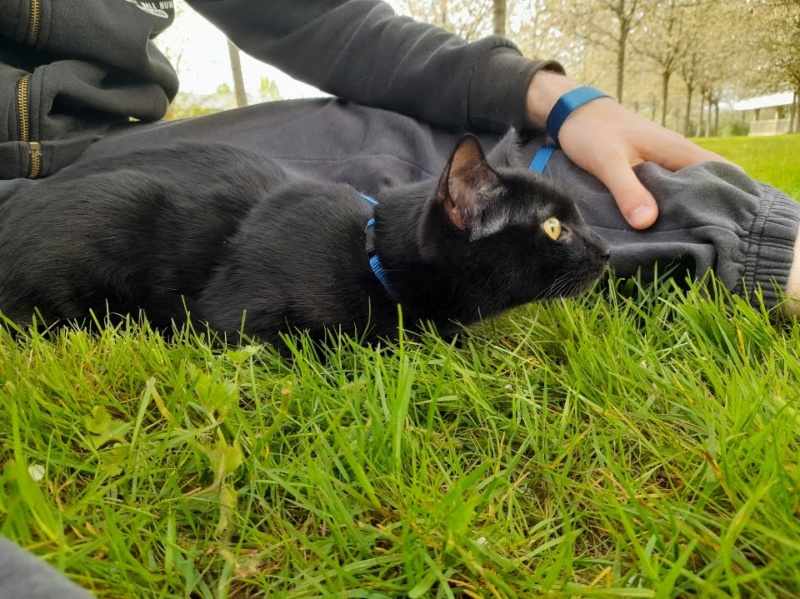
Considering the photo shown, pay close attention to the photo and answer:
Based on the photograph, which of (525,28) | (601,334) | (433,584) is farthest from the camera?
(525,28)

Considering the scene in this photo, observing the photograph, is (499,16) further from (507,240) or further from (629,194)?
(507,240)

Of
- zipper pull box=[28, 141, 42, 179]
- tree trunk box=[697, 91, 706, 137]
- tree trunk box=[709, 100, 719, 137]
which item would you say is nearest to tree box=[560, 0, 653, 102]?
tree trunk box=[697, 91, 706, 137]

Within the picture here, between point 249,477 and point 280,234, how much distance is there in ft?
2.15

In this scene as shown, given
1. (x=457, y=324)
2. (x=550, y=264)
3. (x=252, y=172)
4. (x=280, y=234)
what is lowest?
(x=457, y=324)

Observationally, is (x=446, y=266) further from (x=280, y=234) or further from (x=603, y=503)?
(x=603, y=503)

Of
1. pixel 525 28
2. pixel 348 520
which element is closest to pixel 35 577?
pixel 348 520

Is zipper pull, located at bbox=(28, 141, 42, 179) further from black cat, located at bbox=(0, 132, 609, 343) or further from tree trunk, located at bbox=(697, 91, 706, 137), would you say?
tree trunk, located at bbox=(697, 91, 706, 137)

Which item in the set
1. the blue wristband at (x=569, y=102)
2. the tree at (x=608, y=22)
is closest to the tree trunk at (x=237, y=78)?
the tree at (x=608, y=22)

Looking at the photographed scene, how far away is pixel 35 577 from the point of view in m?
0.47

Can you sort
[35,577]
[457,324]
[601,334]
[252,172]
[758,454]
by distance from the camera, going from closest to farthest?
[35,577] < [758,454] < [601,334] < [457,324] < [252,172]

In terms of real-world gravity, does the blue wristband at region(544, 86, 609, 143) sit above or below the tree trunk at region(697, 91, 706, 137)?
above

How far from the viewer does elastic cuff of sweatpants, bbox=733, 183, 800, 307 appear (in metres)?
1.23

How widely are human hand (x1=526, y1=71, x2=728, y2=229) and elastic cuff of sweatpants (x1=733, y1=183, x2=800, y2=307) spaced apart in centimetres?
24

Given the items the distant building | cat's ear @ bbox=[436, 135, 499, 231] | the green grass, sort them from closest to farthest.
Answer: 1. cat's ear @ bbox=[436, 135, 499, 231]
2. the distant building
3. the green grass
